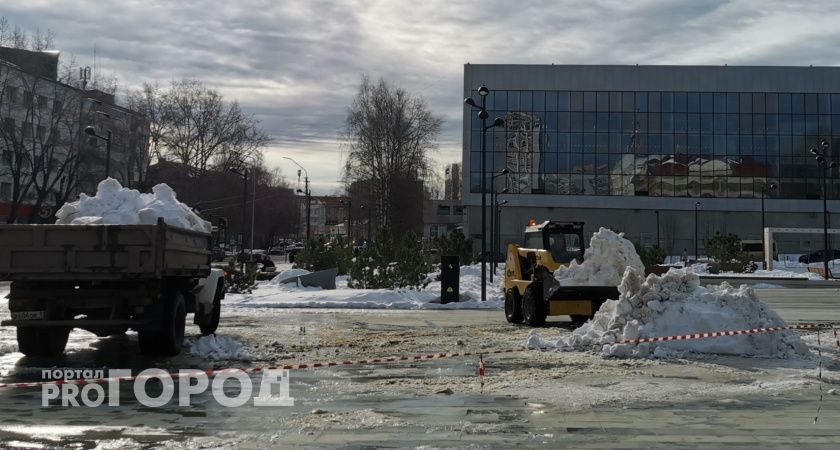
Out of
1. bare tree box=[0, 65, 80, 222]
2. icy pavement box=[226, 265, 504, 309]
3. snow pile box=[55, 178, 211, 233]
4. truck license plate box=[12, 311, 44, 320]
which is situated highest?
bare tree box=[0, 65, 80, 222]

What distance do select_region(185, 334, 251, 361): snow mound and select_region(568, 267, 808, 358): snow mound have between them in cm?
586

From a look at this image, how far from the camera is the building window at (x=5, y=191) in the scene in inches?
2576

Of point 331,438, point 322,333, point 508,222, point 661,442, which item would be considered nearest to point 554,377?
point 661,442

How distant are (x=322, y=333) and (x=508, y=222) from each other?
60.1m

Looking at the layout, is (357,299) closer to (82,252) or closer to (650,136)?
(82,252)

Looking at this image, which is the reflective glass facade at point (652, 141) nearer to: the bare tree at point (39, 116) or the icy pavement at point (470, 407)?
the bare tree at point (39, 116)

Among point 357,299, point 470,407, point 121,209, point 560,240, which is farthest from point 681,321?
point 357,299

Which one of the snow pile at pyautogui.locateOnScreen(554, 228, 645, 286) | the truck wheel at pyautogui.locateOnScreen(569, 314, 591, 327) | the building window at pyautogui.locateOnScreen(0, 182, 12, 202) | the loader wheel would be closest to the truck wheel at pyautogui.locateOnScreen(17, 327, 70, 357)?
Answer: the snow pile at pyautogui.locateOnScreen(554, 228, 645, 286)

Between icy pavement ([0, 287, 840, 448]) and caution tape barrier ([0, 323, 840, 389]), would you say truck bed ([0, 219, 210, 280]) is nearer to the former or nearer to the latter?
icy pavement ([0, 287, 840, 448])

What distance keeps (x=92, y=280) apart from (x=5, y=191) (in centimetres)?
6335

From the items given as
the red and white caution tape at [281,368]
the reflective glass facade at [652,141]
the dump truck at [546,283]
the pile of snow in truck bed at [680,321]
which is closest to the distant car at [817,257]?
the reflective glass facade at [652,141]

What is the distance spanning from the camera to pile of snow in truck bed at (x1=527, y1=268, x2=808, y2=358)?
12.5 m

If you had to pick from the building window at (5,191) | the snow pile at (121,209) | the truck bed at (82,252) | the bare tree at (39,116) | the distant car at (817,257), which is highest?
the bare tree at (39,116)

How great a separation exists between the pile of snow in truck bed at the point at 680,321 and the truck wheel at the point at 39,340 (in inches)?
323
